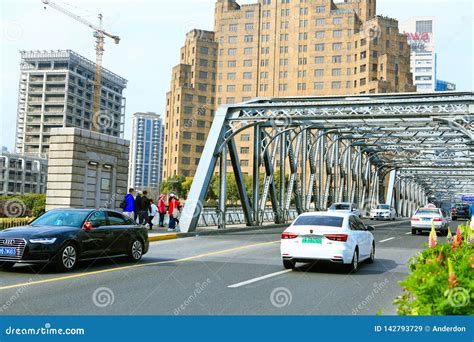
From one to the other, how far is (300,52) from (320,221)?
112382 millimetres

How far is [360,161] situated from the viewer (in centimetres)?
5797

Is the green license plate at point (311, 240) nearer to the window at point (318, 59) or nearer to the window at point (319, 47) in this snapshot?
the window at point (318, 59)

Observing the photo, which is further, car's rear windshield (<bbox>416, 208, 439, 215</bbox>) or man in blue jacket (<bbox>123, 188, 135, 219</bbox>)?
car's rear windshield (<bbox>416, 208, 439, 215</bbox>)

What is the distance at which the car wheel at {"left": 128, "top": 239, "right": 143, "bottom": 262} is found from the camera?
13.6m

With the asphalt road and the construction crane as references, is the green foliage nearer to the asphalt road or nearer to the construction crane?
the asphalt road

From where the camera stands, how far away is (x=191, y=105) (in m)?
124

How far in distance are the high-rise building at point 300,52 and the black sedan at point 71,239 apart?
10002cm

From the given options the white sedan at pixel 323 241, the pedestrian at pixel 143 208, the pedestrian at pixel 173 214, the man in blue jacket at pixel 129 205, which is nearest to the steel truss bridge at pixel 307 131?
the pedestrian at pixel 173 214

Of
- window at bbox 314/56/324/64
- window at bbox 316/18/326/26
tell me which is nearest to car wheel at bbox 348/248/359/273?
window at bbox 314/56/324/64

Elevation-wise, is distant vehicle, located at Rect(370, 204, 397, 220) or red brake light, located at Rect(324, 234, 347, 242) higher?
red brake light, located at Rect(324, 234, 347, 242)

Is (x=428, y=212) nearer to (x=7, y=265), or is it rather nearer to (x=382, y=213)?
(x=7, y=265)

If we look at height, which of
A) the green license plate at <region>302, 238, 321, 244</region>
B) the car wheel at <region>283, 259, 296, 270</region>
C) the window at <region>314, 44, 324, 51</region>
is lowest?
the car wheel at <region>283, 259, 296, 270</region>
